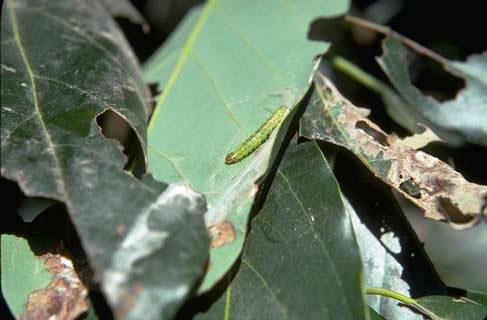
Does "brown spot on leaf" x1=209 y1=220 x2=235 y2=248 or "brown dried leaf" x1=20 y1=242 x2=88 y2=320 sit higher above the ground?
"brown spot on leaf" x1=209 y1=220 x2=235 y2=248

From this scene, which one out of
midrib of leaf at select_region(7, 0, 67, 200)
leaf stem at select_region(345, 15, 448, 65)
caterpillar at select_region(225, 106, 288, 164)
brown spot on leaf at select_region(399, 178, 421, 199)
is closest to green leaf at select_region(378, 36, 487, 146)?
leaf stem at select_region(345, 15, 448, 65)

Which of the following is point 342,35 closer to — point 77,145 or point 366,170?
point 366,170

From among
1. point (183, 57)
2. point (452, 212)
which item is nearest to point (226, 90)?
point (183, 57)

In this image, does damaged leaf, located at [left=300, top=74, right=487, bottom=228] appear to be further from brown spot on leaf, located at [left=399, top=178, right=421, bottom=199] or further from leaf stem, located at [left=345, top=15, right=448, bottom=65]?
leaf stem, located at [left=345, top=15, right=448, bottom=65]

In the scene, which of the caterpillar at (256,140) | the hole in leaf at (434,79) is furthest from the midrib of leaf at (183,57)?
the hole in leaf at (434,79)

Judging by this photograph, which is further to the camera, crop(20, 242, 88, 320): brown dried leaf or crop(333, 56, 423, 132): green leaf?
crop(333, 56, 423, 132): green leaf

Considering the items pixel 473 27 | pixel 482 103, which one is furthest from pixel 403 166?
pixel 473 27
